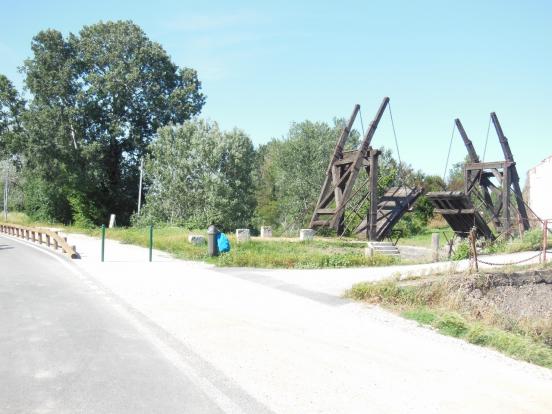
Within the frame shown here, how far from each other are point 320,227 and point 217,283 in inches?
590

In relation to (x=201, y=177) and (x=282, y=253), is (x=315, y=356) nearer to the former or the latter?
(x=282, y=253)

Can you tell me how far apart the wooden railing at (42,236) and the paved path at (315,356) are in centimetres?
863

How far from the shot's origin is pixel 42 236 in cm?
3266

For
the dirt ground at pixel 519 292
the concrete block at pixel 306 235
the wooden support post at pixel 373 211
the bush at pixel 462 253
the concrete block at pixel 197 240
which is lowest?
the dirt ground at pixel 519 292

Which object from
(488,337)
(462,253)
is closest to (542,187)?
(462,253)

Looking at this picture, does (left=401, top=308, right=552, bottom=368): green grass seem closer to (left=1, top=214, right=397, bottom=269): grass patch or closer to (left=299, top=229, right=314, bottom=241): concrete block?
(left=1, top=214, right=397, bottom=269): grass patch

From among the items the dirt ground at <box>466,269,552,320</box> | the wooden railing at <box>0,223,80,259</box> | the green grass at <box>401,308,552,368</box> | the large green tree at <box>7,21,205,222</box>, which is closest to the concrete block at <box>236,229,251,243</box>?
the wooden railing at <box>0,223,80,259</box>

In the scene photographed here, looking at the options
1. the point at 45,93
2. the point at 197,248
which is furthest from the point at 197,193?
the point at 197,248

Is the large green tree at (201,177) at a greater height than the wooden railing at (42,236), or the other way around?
the large green tree at (201,177)

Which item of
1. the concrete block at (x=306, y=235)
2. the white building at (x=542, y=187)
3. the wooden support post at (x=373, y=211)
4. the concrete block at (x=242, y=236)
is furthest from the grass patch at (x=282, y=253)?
the white building at (x=542, y=187)

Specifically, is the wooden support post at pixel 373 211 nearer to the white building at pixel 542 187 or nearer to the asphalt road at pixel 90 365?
the white building at pixel 542 187

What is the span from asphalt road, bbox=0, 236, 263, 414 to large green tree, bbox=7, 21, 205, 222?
4298cm

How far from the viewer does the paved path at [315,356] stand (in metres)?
5.89

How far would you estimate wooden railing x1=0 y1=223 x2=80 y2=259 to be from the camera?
2207cm
